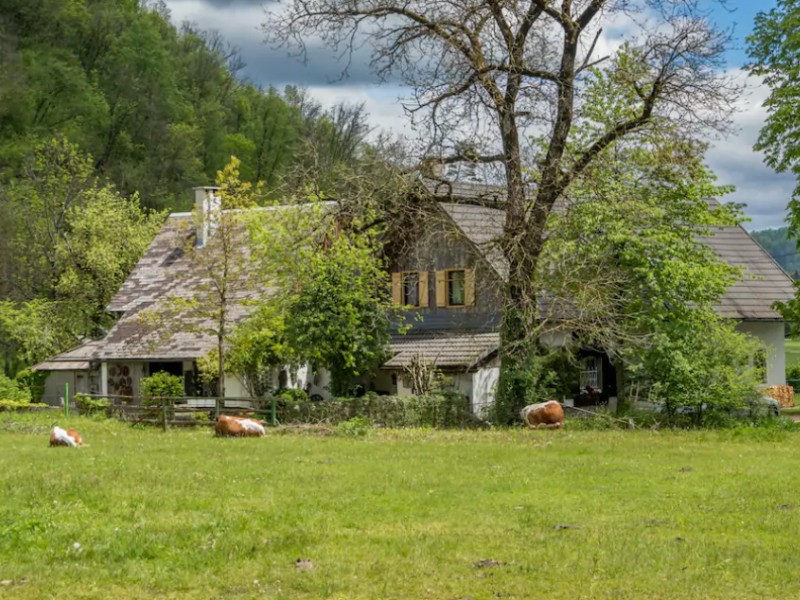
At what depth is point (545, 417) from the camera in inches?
1165

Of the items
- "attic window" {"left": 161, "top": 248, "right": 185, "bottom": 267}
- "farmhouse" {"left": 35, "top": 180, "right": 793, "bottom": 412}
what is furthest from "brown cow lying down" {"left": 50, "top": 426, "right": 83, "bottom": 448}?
"attic window" {"left": 161, "top": 248, "right": 185, "bottom": 267}

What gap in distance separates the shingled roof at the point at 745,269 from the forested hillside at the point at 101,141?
636 cm

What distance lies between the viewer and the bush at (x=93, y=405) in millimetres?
37319

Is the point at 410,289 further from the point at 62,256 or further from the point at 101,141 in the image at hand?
the point at 101,141

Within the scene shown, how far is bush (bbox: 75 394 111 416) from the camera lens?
122 feet

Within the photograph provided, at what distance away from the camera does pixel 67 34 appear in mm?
83688

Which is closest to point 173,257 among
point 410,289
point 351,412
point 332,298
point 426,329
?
point 410,289

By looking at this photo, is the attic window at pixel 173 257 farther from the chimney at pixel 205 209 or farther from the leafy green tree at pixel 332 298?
the leafy green tree at pixel 332 298

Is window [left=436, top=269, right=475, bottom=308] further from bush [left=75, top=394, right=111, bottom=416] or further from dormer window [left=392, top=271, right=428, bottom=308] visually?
bush [left=75, top=394, right=111, bottom=416]

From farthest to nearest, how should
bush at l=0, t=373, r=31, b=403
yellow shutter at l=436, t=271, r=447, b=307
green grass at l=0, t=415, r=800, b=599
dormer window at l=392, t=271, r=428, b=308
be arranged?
bush at l=0, t=373, r=31, b=403 → yellow shutter at l=436, t=271, r=447, b=307 → dormer window at l=392, t=271, r=428, b=308 → green grass at l=0, t=415, r=800, b=599

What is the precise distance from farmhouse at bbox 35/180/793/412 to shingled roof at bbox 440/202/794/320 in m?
0.06

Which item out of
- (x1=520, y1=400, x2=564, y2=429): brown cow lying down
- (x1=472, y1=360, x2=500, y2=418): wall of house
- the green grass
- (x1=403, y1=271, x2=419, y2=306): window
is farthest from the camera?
(x1=403, y1=271, x2=419, y2=306): window

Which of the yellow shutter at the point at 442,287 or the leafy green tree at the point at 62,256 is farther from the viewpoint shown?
the leafy green tree at the point at 62,256

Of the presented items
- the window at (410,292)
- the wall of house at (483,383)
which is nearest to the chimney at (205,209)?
the window at (410,292)
